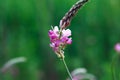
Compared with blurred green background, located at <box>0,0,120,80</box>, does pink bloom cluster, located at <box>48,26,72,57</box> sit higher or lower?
lower

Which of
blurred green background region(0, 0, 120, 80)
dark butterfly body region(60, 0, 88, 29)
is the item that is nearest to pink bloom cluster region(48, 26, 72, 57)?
dark butterfly body region(60, 0, 88, 29)

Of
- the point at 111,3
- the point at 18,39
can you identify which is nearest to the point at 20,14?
the point at 18,39

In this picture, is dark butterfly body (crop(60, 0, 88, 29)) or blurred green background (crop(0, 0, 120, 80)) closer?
dark butterfly body (crop(60, 0, 88, 29))

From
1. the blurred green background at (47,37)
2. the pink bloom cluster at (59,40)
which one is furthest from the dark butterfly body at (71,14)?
the blurred green background at (47,37)

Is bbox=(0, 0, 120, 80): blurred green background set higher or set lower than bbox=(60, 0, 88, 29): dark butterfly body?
higher

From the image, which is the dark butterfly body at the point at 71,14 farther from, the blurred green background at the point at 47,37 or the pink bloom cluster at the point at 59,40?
the blurred green background at the point at 47,37

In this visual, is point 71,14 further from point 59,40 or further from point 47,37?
point 47,37

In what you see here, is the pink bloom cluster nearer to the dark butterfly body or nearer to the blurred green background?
the dark butterfly body

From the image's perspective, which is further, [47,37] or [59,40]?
[47,37]

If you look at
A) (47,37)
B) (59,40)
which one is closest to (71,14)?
(59,40)
